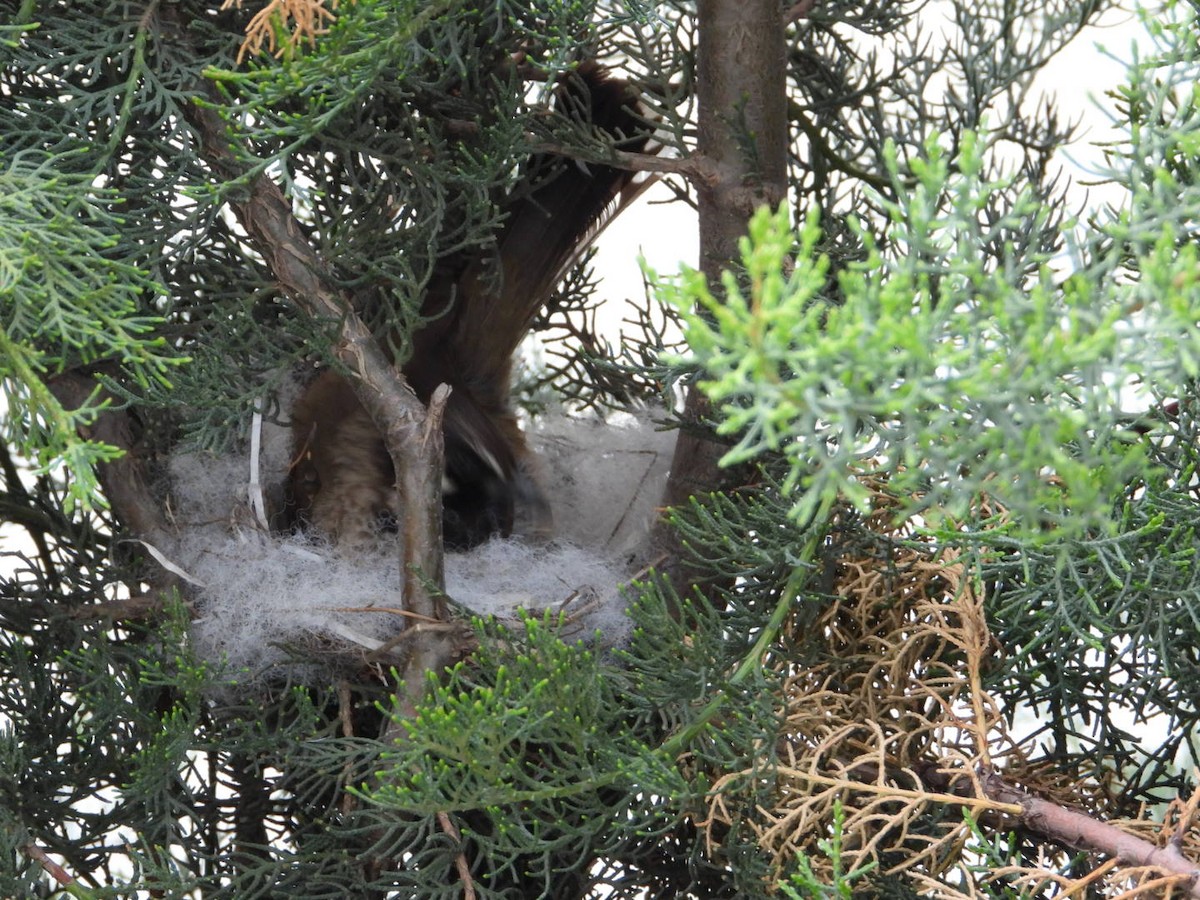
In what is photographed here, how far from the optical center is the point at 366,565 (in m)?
1.08

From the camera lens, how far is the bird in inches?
38.8

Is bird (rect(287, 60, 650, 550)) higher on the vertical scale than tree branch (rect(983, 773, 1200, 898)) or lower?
higher

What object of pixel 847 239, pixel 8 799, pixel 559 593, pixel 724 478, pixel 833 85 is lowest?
pixel 8 799

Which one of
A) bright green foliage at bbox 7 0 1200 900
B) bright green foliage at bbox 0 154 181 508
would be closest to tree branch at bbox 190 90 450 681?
bright green foliage at bbox 7 0 1200 900

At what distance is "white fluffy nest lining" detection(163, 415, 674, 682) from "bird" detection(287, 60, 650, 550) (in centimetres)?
5

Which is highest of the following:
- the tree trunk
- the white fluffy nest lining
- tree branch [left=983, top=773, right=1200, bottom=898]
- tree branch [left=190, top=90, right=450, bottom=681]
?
the tree trunk

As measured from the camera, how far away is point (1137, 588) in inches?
24.2

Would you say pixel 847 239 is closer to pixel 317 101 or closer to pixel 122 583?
pixel 317 101

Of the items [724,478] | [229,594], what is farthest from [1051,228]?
[229,594]

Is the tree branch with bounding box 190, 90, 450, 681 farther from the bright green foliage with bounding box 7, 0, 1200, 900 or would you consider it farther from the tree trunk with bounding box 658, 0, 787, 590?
the tree trunk with bounding box 658, 0, 787, 590

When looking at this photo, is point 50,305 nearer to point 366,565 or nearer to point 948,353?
point 948,353

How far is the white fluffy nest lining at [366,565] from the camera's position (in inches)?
35.0

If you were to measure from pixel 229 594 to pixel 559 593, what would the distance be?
263mm

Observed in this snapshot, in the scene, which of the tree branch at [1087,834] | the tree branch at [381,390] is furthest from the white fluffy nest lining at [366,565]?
the tree branch at [1087,834]
